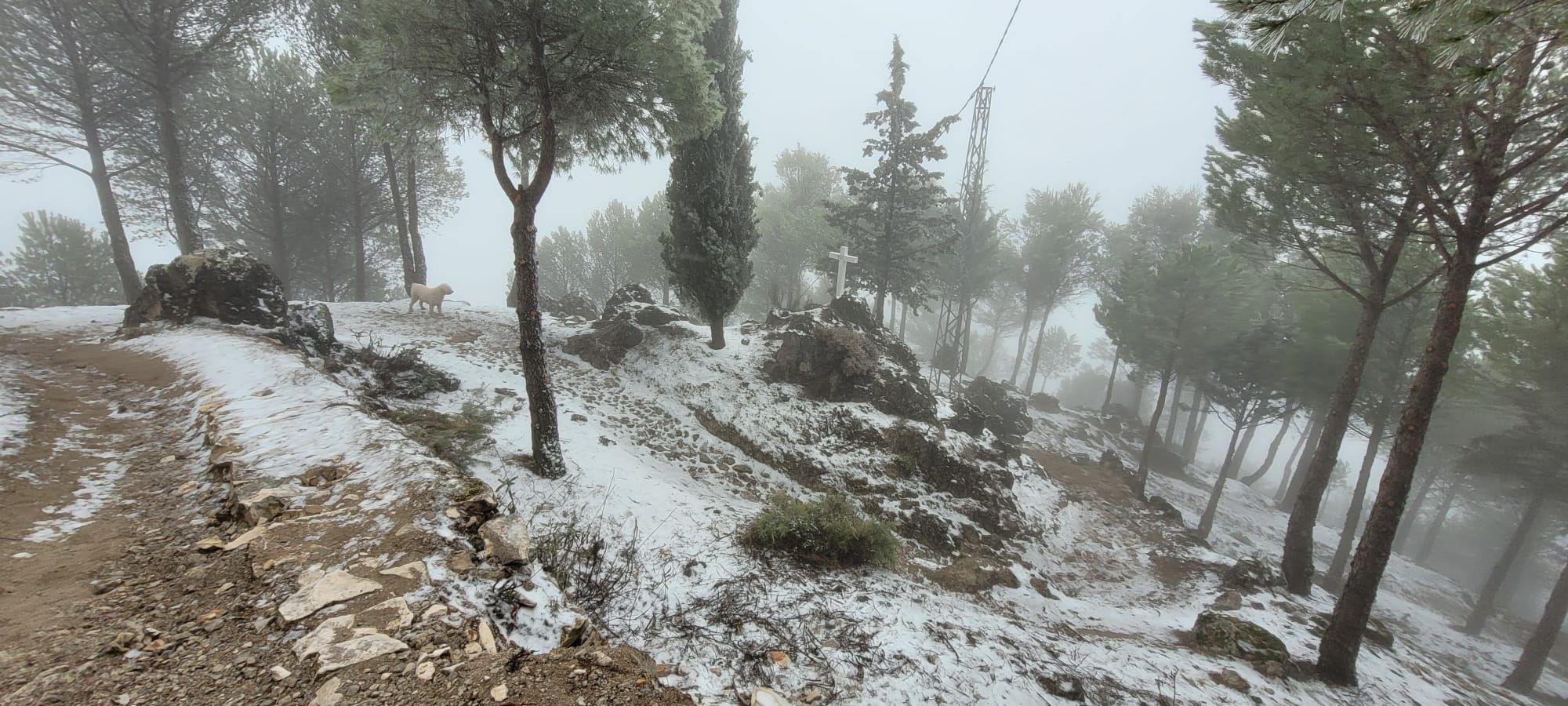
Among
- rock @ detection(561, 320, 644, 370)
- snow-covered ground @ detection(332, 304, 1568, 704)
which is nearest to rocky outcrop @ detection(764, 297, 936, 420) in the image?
snow-covered ground @ detection(332, 304, 1568, 704)

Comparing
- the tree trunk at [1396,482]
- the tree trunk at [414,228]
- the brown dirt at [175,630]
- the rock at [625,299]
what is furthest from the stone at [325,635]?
the tree trunk at [414,228]

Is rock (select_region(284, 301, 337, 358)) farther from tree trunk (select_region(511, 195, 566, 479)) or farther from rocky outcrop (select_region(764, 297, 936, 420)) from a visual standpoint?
rocky outcrop (select_region(764, 297, 936, 420))

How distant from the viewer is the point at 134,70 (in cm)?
1295

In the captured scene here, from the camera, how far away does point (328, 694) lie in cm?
238

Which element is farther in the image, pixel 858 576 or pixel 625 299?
pixel 625 299

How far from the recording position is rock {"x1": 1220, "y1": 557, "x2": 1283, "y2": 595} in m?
9.16

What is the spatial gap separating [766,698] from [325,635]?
2674 mm

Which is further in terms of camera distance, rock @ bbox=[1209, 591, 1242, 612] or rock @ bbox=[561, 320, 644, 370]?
rock @ bbox=[561, 320, 644, 370]

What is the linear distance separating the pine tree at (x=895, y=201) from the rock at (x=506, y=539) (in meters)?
16.0

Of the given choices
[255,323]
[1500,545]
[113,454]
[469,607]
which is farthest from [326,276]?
[1500,545]

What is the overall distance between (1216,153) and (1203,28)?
293cm

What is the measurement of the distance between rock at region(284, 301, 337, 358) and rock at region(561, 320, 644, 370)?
192 inches

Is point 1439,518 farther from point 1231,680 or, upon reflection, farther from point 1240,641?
point 1231,680

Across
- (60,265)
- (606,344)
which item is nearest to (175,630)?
(606,344)
